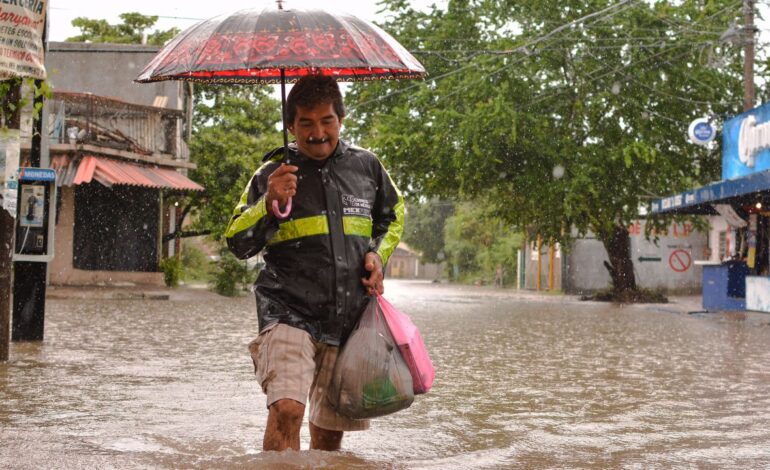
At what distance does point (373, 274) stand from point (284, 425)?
717 millimetres

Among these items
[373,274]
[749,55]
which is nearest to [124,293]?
[749,55]

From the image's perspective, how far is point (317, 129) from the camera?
14.7 feet

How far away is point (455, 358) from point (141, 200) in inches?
790

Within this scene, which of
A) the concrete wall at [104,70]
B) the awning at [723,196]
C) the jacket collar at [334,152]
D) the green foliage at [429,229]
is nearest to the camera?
the jacket collar at [334,152]

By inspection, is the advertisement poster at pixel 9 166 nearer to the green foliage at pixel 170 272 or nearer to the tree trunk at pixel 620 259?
the green foliage at pixel 170 272

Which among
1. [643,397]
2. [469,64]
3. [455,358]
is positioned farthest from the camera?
[469,64]

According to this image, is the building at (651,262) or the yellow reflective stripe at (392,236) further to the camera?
the building at (651,262)

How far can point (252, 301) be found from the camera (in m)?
26.5

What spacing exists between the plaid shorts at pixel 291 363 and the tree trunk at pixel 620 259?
28922mm

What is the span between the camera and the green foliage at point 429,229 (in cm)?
8975

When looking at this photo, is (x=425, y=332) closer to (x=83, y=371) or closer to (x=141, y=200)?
(x=83, y=371)

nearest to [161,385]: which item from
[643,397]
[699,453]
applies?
[643,397]

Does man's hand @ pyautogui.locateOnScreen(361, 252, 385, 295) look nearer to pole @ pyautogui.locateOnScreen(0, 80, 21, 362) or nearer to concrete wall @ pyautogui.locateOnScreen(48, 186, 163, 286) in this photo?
pole @ pyautogui.locateOnScreen(0, 80, 21, 362)

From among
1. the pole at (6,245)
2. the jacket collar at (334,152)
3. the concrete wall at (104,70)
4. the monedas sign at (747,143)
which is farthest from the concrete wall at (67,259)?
the jacket collar at (334,152)
